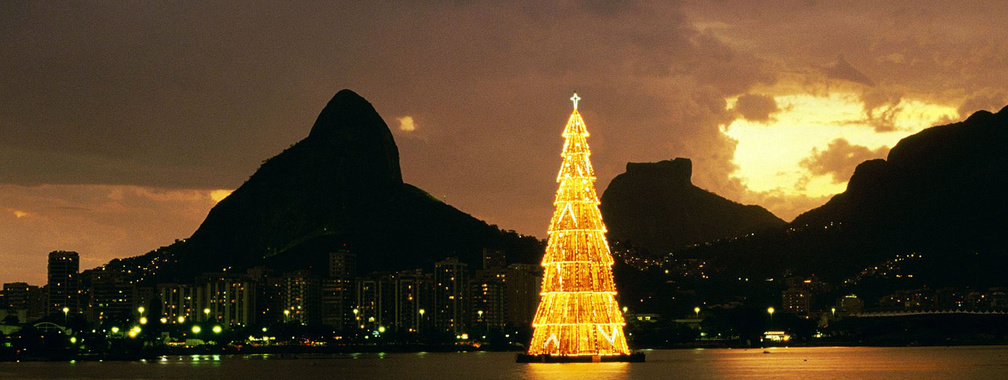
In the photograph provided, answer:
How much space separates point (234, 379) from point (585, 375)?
30514 mm

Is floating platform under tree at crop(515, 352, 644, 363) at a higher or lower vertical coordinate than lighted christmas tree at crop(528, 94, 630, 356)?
lower

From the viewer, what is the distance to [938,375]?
89812mm

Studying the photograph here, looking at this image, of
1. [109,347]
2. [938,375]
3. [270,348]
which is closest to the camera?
[938,375]

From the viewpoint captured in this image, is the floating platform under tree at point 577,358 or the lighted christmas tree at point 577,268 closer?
the lighted christmas tree at point 577,268

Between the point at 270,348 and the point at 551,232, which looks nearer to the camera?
the point at 551,232

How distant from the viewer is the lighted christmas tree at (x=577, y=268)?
74.8 meters

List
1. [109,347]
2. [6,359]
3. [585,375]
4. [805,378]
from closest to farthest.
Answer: [585,375] < [805,378] < [6,359] < [109,347]

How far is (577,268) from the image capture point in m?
74.8

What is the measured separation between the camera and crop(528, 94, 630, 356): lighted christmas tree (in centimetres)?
7481

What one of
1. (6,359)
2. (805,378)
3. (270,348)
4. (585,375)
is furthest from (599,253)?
(270,348)

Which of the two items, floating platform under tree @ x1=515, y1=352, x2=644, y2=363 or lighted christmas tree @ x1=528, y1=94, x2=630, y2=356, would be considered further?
floating platform under tree @ x1=515, y1=352, x2=644, y2=363

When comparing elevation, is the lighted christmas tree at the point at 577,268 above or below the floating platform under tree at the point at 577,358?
above

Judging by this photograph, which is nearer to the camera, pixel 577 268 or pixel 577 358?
pixel 577 268

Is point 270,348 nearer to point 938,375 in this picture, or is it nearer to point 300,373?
point 300,373
